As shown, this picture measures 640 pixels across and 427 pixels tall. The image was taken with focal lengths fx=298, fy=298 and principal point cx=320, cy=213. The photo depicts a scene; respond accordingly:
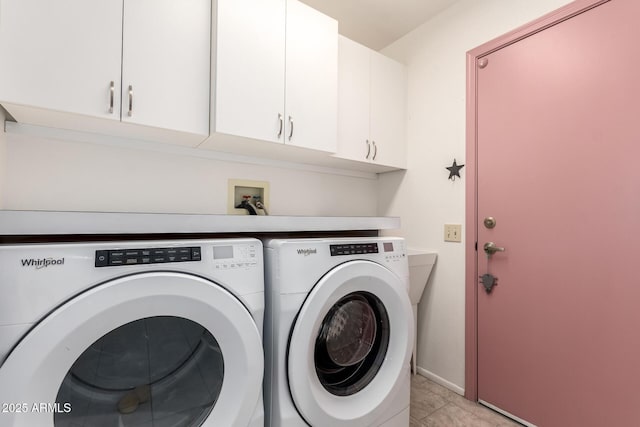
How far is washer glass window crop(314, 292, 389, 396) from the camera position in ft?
3.92

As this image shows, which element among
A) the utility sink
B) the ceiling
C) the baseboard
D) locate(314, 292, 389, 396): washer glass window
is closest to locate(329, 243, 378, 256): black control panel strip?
locate(314, 292, 389, 396): washer glass window

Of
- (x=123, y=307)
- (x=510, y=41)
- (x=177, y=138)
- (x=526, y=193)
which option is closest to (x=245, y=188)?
(x=177, y=138)

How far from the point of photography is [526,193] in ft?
5.11

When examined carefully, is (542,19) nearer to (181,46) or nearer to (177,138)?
(181,46)

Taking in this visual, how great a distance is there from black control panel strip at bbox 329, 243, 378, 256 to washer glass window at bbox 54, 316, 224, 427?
1.69 ft

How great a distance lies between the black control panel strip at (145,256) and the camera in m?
0.76

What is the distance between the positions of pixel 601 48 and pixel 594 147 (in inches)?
17.3

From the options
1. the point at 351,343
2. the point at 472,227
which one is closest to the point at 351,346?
the point at 351,343

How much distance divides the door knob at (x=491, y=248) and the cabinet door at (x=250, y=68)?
1.32 metres

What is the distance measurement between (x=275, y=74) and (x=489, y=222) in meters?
1.43

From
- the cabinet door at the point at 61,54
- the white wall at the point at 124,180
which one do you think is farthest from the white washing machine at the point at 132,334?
the white wall at the point at 124,180

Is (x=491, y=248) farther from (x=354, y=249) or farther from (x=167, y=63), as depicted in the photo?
(x=167, y=63)

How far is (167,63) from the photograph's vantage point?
51.1 inches

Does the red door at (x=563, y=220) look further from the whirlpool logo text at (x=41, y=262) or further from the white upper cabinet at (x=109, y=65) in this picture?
the whirlpool logo text at (x=41, y=262)
